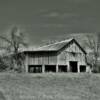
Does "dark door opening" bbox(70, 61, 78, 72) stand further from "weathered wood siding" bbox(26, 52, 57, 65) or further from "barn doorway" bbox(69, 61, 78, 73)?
"weathered wood siding" bbox(26, 52, 57, 65)

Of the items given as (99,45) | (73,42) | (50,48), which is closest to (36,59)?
(50,48)

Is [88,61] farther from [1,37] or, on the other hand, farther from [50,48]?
[1,37]

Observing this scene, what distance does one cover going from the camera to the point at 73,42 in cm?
5850

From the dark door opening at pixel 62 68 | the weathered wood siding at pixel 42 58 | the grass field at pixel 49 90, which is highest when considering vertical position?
the weathered wood siding at pixel 42 58

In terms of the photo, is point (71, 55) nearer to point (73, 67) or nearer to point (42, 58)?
point (73, 67)

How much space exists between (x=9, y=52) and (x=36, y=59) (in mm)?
8653

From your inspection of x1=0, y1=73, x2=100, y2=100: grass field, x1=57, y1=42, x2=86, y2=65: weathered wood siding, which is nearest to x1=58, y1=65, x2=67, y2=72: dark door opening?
x1=57, y1=42, x2=86, y2=65: weathered wood siding

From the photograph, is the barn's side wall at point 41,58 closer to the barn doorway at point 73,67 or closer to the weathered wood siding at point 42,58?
the weathered wood siding at point 42,58

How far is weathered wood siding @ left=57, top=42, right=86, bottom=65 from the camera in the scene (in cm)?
5644

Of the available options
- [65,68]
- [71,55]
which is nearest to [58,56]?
[71,55]

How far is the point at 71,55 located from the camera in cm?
5791

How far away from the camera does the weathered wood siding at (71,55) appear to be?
5644cm

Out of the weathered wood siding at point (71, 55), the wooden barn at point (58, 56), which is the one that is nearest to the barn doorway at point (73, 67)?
the wooden barn at point (58, 56)

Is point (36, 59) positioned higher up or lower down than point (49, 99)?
higher up
